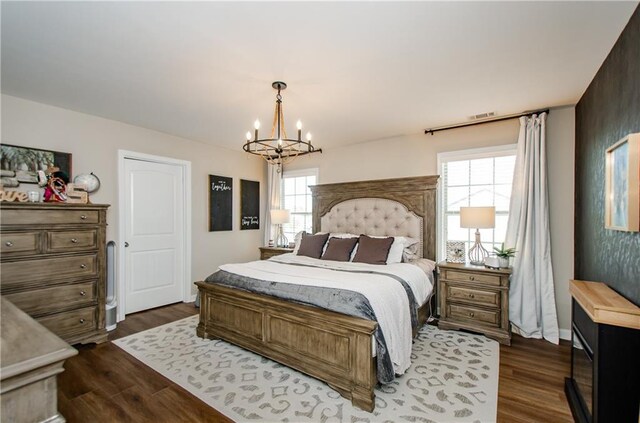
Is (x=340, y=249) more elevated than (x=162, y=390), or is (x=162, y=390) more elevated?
(x=340, y=249)

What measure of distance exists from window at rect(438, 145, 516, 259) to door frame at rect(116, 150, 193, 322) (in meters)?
3.69

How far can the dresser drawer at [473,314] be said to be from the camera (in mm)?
3195

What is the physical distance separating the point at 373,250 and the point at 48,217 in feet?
11.1

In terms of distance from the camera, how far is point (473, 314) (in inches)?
130

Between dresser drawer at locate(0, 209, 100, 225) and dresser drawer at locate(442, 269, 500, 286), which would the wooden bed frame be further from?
dresser drawer at locate(0, 209, 100, 225)

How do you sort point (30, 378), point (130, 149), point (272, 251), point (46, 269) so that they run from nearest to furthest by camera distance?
point (30, 378)
point (46, 269)
point (130, 149)
point (272, 251)

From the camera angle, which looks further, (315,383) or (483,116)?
(483,116)

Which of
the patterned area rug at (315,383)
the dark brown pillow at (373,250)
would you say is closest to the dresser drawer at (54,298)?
the patterned area rug at (315,383)

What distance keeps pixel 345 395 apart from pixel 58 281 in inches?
115

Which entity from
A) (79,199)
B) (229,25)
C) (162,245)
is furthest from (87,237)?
(229,25)

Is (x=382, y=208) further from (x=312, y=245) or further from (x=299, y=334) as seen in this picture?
(x=299, y=334)

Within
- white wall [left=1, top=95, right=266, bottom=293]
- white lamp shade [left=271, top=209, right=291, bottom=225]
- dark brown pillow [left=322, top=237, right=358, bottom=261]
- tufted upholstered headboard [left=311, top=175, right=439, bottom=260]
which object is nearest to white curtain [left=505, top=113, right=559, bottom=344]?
tufted upholstered headboard [left=311, top=175, right=439, bottom=260]

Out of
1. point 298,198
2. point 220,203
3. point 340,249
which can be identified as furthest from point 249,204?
point 340,249

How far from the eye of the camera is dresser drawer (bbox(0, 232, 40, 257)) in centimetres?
262
